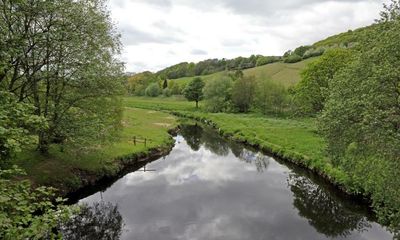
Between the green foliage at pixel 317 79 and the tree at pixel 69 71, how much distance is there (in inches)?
1373

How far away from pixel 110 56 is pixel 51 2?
27.1ft

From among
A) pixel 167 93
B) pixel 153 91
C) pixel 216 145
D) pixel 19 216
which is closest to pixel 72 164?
pixel 19 216

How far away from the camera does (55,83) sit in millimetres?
28000

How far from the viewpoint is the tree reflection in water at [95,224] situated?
21.6m

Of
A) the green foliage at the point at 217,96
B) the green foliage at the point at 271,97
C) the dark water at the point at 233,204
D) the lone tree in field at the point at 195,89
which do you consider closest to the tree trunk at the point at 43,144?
the dark water at the point at 233,204

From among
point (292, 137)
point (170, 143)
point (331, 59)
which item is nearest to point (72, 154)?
point (170, 143)

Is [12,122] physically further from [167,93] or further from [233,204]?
[167,93]

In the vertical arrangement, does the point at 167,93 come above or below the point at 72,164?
above

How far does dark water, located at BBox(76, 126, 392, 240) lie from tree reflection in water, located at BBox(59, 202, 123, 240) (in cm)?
65

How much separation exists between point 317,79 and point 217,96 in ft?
138

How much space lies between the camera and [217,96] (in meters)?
95.0

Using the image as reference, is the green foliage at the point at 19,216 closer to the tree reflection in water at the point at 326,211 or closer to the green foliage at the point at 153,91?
the tree reflection in water at the point at 326,211

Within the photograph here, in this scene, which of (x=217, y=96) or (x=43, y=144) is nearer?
(x=43, y=144)

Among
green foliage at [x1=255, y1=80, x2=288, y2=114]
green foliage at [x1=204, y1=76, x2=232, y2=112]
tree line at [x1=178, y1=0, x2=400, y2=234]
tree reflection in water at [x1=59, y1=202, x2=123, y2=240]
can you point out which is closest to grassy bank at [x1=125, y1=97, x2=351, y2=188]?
tree line at [x1=178, y1=0, x2=400, y2=234]
